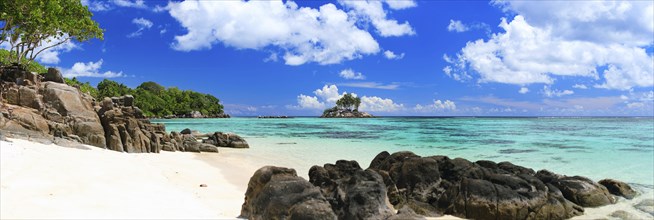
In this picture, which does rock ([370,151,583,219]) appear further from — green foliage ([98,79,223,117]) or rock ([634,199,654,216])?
green foliage ([98,79,223,117])

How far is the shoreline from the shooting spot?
328 inches

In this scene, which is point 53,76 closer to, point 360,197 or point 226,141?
point 226,141

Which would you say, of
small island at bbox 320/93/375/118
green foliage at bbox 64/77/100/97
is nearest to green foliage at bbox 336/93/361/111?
small island at bbox 320/93/375/118

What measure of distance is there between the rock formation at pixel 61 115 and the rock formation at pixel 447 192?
11.1 m

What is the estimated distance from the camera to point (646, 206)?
1218cm

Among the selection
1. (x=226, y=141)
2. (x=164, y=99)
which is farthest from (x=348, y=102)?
(x=226, y=141)

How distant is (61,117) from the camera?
55.0 feet

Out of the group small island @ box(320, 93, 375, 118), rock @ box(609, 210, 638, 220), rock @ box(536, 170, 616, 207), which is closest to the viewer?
rock @ box(609, 210, 638, 220)

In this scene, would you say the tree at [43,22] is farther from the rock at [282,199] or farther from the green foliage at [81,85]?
the rock at [282,199]

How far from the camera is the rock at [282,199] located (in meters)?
7.15

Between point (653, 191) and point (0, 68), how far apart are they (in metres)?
25.9

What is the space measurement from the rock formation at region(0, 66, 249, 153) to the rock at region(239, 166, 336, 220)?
421 inches

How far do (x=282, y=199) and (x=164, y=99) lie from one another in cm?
13673

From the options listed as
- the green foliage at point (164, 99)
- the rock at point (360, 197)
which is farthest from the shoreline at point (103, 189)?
the green foliage at point (164, 99)
